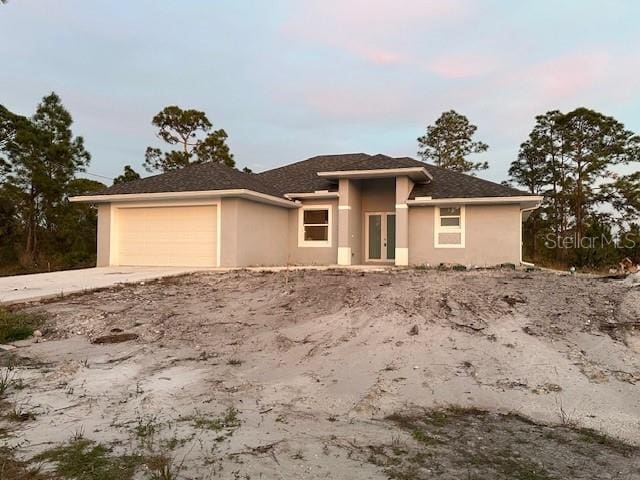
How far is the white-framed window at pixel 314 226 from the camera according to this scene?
18.3m

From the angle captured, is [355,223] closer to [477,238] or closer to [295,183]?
[295,183]

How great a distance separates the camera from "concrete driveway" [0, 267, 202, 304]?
10203 mm

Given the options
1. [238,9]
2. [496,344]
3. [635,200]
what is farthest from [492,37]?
[635,200]

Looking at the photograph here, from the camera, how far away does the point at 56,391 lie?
517 cm

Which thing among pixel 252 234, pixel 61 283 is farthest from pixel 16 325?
pixel 252 234

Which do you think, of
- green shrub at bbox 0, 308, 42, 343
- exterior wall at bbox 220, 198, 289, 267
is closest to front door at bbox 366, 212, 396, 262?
exterior wall at bbox 220, 198, 289, 267

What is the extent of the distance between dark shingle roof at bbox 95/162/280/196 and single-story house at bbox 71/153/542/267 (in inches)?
1.8

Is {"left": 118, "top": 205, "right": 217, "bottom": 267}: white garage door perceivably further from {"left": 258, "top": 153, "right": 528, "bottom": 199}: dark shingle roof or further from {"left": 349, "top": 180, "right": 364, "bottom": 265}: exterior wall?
{"left": 349, "top": 180, "right": 364, "bottom": 265}: exterior wall

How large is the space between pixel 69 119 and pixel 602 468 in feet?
107

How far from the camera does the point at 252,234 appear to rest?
1633 cm

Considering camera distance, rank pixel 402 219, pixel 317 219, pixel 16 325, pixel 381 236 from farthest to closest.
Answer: pixel 381 236
pixel 317 219
pixel 402 219
pixel 16 325

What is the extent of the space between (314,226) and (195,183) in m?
4.94

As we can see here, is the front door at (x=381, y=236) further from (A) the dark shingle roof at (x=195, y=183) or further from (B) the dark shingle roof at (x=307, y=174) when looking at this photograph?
(A) the dark shingle roof at (x=195, y=183)

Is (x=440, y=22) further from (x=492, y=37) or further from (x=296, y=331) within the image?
(x=296, y=331)
